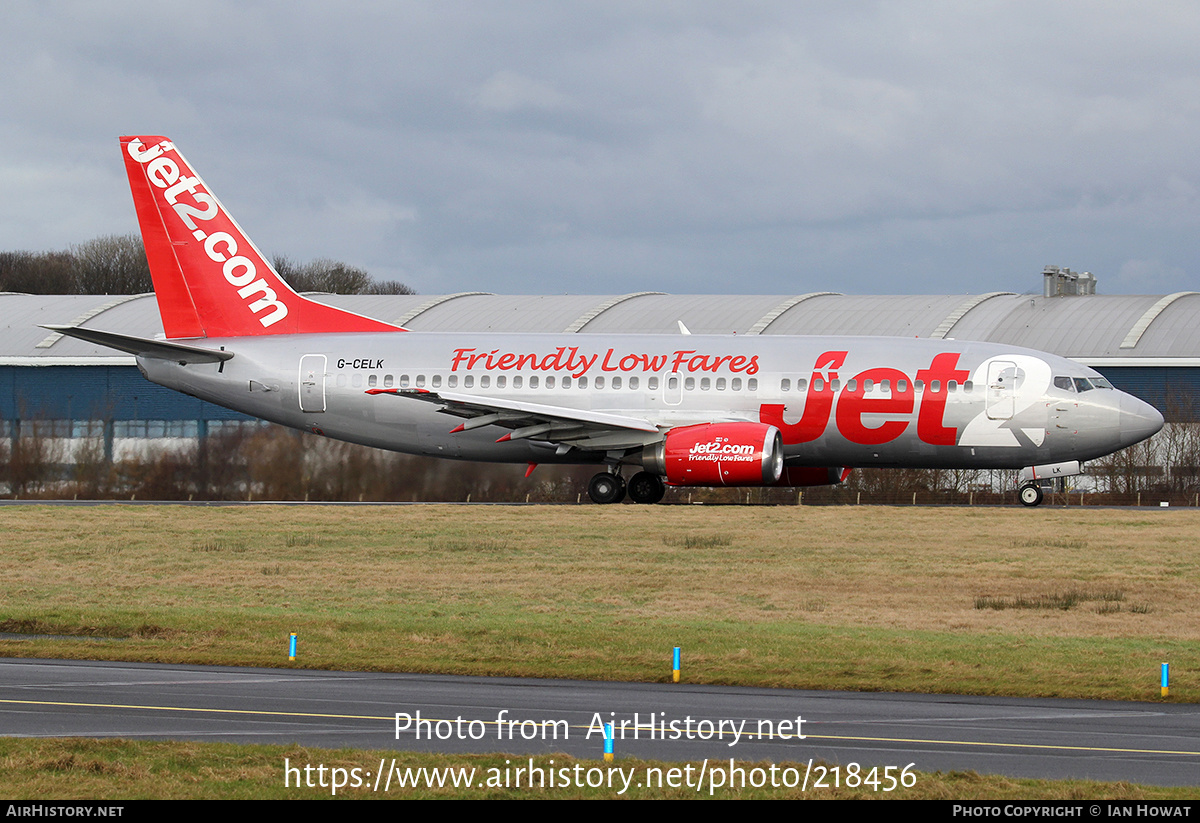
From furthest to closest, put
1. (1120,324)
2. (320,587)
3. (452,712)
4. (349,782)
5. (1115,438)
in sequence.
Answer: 1. (1120,324)
2. (1115,438)
3. (320,587)
4. (452,712)
5. (349,782)

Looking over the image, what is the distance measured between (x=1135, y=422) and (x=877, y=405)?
6.49 metres

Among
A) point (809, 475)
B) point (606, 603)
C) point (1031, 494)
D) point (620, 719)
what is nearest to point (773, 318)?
point (1031, 494)

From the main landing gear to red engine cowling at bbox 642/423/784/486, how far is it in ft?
8.76

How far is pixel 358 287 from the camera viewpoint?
12169 centimetres

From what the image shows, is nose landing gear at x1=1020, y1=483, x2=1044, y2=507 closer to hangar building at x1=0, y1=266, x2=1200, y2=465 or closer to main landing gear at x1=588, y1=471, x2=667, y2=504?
main landing gear at x1=588, y1=471, x2=667, y2=504

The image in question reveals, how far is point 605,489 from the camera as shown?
37781mm

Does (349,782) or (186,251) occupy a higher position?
(186,251)

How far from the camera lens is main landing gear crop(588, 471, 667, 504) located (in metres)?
37.8

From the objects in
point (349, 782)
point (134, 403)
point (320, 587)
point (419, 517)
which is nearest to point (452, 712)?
point (349, 782)

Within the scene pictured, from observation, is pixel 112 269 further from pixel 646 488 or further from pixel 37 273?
pixel 646 488

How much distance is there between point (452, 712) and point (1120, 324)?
52.3 meters

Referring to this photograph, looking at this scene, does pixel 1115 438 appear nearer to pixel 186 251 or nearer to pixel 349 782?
pixel 186 251

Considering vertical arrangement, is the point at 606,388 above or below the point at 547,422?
above
